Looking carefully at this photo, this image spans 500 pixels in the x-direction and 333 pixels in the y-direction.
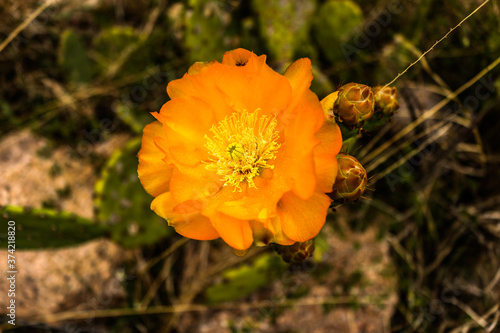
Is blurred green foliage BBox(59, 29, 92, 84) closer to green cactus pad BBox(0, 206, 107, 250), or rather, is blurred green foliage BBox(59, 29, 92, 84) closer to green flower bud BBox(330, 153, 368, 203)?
green cactus pad BBox(0, 206, 107, 250)

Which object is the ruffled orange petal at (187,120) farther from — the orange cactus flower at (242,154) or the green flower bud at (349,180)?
the green flower bud at (349,180)

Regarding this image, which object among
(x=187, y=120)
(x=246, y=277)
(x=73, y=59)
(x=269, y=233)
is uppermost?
(x=73, y=59)

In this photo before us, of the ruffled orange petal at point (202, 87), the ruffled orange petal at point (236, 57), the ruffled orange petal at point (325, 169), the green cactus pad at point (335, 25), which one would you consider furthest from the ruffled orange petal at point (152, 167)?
the green cactus pad at point (335, 25)

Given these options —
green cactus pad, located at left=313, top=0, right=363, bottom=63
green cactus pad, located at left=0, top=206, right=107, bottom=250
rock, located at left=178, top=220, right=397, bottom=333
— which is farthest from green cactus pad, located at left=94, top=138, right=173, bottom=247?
green cactus pad, located at left=313, top=0, right=363, bottom=63

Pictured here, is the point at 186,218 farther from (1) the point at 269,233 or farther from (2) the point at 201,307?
(2) the point at 201,307

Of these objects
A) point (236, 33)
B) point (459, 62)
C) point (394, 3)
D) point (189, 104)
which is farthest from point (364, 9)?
point (189, 104)

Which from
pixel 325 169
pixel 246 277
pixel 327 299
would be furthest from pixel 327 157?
pixel 327 299
